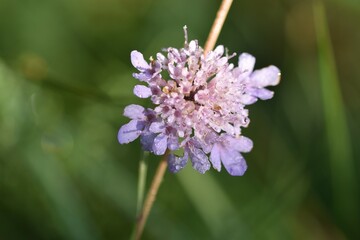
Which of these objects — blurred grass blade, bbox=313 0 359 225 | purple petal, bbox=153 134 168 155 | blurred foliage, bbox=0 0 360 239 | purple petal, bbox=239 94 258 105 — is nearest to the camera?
purple petal, bbox=153 134 168 155

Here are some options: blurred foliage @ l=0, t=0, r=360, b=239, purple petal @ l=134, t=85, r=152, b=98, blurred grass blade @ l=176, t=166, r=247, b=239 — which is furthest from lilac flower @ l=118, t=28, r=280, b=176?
blurred grass blade @ l=176, t=166, r=247, b=239

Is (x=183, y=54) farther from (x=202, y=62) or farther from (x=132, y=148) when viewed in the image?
(x=132, y=148)

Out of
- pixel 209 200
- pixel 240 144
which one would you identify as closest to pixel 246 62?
pixel 240 144

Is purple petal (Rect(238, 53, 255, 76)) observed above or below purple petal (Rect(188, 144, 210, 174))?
above

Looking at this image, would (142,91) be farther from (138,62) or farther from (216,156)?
(216,156)

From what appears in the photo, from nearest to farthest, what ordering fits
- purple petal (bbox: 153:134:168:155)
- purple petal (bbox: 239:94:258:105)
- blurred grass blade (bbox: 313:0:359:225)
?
purple petal (bbox: 153:134:168:155) → purple petal (bbox: 239:94:258:105) → blurred grass blade (bbox: 313:0:359:225)

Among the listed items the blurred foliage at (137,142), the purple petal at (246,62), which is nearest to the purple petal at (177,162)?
the purple petal at (246,62)

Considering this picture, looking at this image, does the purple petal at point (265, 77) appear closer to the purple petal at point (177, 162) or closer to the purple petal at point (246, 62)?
the purple petal at point (246, 62)

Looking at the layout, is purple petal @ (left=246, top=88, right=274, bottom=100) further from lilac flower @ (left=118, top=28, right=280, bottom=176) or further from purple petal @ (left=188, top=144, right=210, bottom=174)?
purple petal @ (left=188, top=144, right=210, bottom=174)
